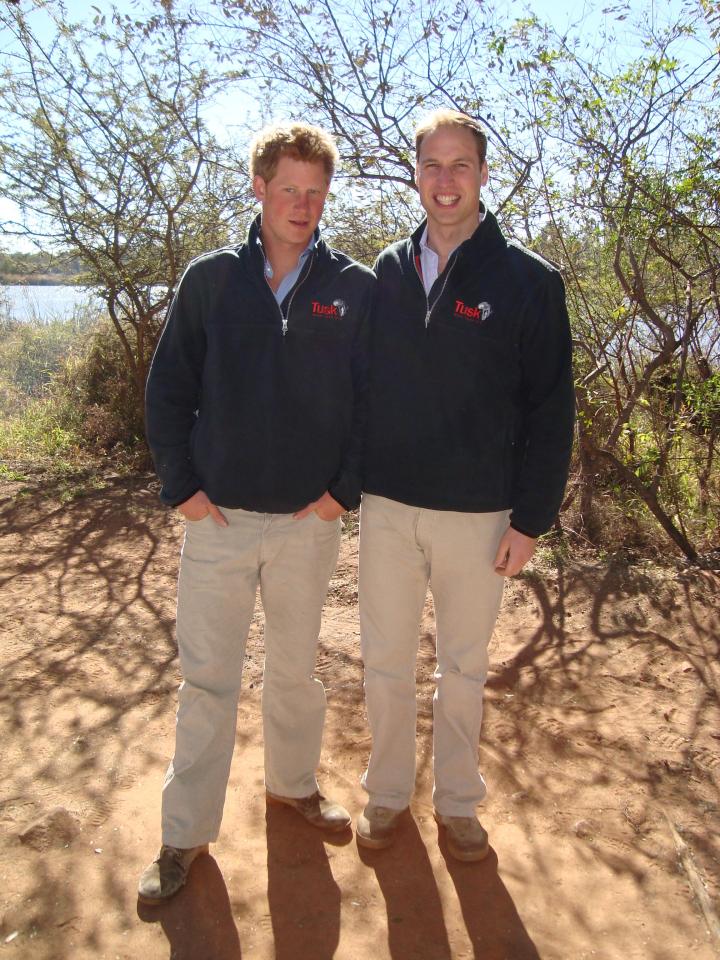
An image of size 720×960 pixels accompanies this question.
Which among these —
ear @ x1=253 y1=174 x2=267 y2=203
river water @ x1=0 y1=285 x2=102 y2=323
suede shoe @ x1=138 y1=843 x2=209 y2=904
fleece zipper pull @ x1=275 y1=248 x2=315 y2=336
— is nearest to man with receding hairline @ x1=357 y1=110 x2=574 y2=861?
fleece zipper pull @ x1=275 y1=248 x2=315 y2=336

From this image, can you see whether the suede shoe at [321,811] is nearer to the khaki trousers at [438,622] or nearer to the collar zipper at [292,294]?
the khaki trousers at [438,622]

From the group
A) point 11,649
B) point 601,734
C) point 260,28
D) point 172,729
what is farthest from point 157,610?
point 260,28

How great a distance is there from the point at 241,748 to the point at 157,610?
4.91ft

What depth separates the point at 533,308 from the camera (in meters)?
2.37

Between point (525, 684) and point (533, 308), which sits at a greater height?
point (533, 308)

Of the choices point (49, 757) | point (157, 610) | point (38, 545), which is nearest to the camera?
point (49, 757)

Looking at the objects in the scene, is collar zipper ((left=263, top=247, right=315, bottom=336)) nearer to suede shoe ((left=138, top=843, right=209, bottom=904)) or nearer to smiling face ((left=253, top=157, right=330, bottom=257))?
smiling face ((left=253, top=157, right=330, bottom=257))

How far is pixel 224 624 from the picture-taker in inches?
96.7

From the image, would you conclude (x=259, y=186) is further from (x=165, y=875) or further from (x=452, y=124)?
(x=165, y=875)

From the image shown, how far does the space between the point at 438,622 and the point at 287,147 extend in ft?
4.98

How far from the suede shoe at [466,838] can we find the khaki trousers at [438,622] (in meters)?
0.03

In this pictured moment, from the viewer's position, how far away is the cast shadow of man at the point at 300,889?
2283mm

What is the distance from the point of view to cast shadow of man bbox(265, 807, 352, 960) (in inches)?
89.9

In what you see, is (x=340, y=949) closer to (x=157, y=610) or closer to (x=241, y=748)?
(x=241, y=748)
